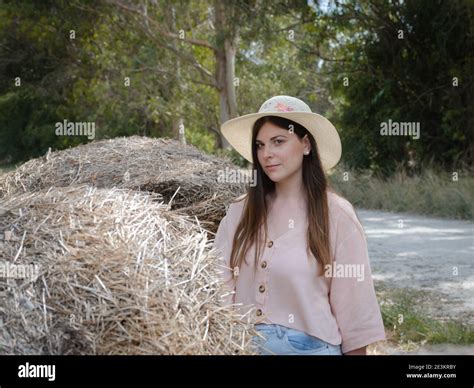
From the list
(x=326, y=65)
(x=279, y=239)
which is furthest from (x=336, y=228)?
(x=326, y=65)

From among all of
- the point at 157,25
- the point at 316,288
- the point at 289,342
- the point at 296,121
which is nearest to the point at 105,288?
the point at 289,342

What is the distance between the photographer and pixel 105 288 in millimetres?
2262

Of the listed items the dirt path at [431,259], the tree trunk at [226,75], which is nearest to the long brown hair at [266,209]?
the dirt path at [431,259]

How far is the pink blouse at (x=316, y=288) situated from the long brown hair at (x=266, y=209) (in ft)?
0.12

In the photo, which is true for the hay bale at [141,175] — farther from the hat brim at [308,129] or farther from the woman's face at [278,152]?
the woman's face at [278,152]

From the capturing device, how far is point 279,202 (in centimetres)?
319

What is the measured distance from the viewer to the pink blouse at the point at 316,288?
2924 millimetres

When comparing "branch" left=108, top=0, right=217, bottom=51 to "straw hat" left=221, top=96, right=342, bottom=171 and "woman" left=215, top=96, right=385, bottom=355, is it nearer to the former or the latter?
"straw hat" left=221, top=96, right=342, bottom=171

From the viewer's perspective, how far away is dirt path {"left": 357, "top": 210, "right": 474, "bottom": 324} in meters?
5.68

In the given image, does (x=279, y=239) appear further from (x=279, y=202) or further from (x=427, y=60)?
(x=427, y=60)

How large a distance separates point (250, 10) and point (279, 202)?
1410 cm

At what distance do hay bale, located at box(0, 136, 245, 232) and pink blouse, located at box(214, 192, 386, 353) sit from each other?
1.29 m

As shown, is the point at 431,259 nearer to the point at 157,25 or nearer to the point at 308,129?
the point at 308,129
